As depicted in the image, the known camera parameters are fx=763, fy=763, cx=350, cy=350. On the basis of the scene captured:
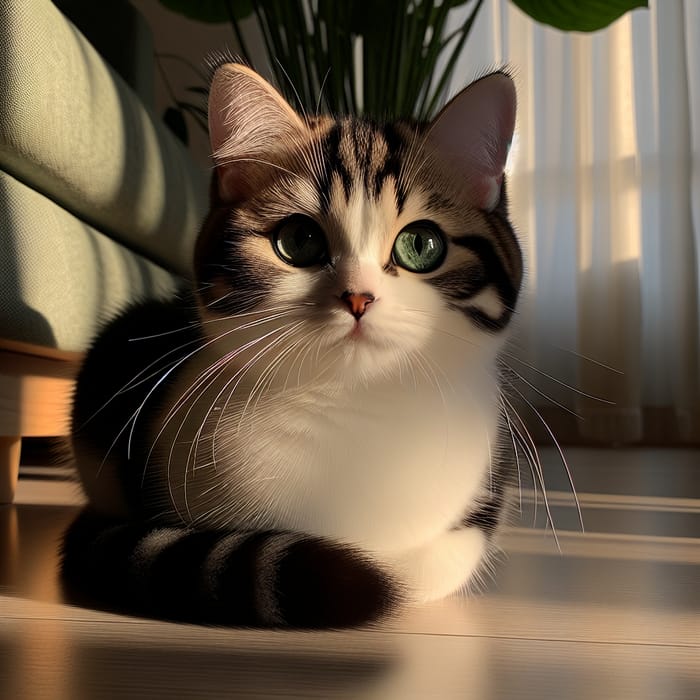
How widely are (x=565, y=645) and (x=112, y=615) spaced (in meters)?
0.34

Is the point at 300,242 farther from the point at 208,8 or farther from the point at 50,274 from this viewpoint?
the point at 208,8

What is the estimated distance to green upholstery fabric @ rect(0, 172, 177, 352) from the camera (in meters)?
1.05

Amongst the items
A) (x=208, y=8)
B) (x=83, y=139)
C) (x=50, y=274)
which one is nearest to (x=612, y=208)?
(x=208, y=8)

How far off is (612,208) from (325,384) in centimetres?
200

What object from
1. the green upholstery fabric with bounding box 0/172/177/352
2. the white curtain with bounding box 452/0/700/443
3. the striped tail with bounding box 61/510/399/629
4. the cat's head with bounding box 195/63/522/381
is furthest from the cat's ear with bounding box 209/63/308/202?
the white curtain with bounding box 452/0/700/443

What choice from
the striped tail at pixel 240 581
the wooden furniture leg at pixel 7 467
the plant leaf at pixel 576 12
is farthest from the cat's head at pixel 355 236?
the plant leaf at pixel 576 12

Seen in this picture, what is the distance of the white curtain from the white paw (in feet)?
5.58

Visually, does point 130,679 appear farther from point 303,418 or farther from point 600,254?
point 600,254

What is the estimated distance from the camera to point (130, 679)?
1.54 ft

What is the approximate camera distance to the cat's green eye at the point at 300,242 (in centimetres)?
64

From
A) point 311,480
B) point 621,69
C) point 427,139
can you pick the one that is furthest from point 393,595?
point 621,69

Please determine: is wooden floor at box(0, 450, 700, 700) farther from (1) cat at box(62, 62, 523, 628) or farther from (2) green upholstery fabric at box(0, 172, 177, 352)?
(2) green upholstery fabric at box(0, 172, 177, 352)

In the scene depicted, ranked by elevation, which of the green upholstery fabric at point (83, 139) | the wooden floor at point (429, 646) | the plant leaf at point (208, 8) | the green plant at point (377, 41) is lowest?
the wooden floor at point (429, 646)

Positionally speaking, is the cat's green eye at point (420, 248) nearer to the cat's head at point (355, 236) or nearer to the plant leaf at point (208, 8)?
the cat's head at point (355, 236)
